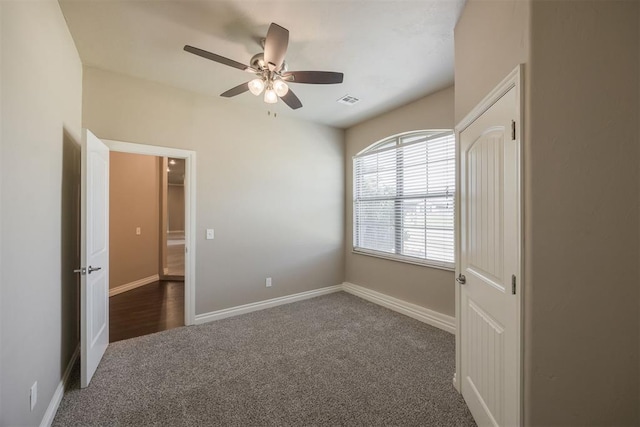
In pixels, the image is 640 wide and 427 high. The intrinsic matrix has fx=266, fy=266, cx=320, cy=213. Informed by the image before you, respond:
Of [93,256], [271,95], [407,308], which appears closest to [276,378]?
[93,256]

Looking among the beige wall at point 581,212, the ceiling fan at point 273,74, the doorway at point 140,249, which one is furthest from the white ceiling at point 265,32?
the doorway at point 140,249

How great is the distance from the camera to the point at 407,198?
3621 millimetres

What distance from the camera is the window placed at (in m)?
3.18

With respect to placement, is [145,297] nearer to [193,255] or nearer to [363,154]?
[193,255]

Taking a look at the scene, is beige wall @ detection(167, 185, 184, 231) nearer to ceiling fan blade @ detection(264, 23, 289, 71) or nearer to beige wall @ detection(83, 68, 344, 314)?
beige wall @ detection(83, 68, 344, 314)

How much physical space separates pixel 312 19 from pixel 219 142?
1.97 metres

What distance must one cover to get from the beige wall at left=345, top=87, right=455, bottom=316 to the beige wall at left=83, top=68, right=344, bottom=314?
0.63 ft

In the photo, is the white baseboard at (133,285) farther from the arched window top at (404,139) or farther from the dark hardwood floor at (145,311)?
the arched window top at (404,139)

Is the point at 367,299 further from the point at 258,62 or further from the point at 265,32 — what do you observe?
the point at 265,32

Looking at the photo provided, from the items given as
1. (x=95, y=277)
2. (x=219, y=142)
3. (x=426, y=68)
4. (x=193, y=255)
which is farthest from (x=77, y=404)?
(x=426, y=68)

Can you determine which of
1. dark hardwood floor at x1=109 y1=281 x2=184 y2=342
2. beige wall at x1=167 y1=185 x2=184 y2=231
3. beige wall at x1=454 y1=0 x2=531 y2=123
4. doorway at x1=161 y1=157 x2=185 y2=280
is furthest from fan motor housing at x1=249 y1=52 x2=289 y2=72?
beige wall at x1=167 y1=185 x2=184 y2=231

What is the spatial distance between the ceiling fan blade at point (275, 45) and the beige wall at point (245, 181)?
166 cm

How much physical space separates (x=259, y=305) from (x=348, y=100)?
3.02m

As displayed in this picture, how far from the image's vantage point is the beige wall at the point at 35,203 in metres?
1.26
